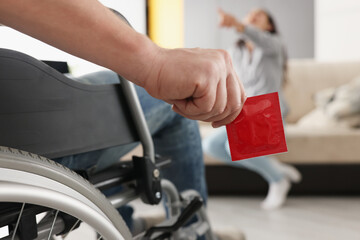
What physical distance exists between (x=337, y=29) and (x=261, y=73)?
2.98m

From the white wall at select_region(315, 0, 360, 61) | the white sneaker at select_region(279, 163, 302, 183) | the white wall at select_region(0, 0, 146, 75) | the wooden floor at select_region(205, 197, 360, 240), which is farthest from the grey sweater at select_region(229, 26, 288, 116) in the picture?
the white wall at select_region(315, 0, 360, 61)

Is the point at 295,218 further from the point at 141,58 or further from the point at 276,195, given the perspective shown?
the point at 141,58

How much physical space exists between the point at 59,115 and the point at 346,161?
1.96 m

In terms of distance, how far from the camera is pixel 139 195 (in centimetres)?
68

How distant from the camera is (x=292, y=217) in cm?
195

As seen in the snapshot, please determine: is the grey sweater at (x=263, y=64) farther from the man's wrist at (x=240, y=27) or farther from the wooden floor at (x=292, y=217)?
the wooden floor at (x=292, y=217)

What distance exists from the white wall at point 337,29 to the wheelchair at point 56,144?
15.3 feet

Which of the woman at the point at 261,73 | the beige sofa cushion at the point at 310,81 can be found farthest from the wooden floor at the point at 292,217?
the beige sofa cushion at the point at 310,81

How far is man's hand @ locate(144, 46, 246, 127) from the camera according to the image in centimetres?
43

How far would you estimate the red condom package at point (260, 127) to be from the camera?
20.7 inches

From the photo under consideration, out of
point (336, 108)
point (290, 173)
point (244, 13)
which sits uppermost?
point (244, 13)

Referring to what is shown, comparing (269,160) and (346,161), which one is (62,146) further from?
(346,161)

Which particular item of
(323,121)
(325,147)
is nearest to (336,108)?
(323,121)

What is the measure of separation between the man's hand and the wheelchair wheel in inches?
5.2
